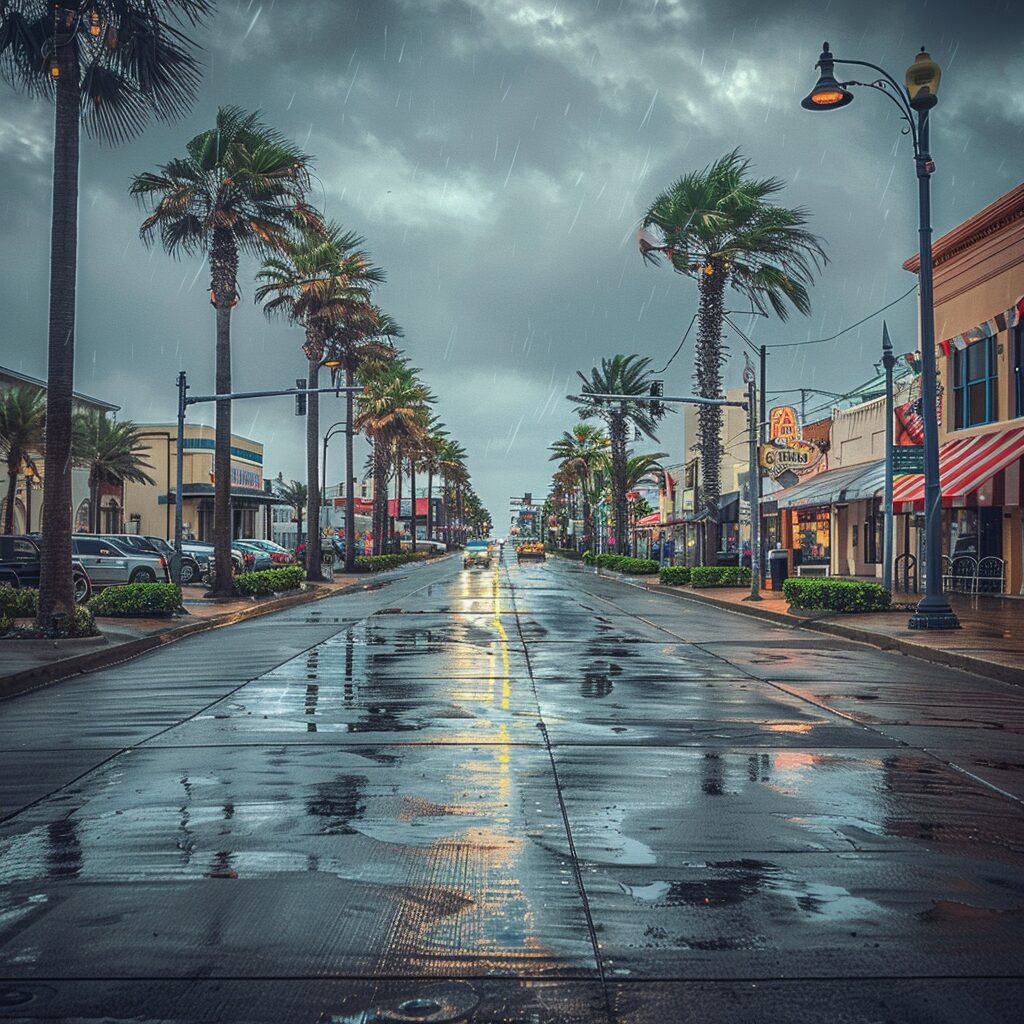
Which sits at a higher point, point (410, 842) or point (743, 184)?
point (743, 184)

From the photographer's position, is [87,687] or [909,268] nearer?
[87,687]

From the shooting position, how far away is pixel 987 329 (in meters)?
30.7

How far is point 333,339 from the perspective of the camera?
5031 centimetres

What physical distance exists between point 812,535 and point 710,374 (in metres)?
14.2

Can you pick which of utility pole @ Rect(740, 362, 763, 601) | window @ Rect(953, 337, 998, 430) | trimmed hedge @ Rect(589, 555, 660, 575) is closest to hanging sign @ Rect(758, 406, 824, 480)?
utility pole @ Rect(740, 362, 763, 601)

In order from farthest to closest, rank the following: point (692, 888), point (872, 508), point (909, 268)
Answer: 1. point (872, 508)
2. point (909, 268)
3. point (692, 888)

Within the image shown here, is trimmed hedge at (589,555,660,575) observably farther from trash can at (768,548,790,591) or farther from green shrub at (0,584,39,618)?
green shrub at (0,584,39,618)

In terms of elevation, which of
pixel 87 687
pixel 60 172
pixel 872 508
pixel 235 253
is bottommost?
pixel 87 687

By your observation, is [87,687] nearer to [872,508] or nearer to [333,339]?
[872,508]

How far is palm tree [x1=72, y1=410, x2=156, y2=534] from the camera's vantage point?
63.2 meters

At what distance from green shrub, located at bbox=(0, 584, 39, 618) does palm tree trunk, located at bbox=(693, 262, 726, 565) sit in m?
23.9

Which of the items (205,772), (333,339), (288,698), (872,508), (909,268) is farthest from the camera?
(333,339)

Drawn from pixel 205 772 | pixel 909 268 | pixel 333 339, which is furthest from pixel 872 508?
pixel 205 772

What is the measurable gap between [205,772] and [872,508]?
1468 inches
